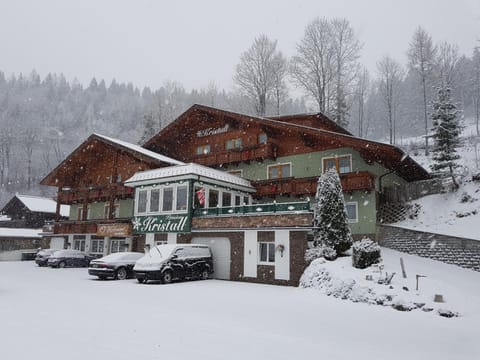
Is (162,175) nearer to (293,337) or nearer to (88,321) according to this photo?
(88,321)

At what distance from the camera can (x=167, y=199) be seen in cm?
2395

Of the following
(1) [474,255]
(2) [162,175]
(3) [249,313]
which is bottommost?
(3) [249,313]

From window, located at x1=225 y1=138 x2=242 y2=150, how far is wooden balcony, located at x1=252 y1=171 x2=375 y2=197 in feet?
12.1

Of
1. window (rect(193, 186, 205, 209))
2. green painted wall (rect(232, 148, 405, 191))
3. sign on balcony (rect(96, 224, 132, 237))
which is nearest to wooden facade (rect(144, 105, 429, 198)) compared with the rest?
green painted wall (rect(232, 148, 405, 191))

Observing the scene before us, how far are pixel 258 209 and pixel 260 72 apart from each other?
26.2 m

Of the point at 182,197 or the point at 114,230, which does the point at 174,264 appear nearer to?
the point at 182,197

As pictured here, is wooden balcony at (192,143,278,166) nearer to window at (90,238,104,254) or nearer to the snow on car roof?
the snow on car roof

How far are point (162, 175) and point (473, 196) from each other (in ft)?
62.3

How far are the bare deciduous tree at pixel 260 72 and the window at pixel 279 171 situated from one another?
16683 mm

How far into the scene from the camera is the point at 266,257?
19625 millimetres

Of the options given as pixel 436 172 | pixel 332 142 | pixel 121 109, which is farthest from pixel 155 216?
pixel 121 109

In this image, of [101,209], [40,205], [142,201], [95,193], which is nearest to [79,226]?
[95,193]

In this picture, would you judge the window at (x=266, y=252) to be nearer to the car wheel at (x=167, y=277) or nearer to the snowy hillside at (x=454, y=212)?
the car wheel at (x=167, y=277)

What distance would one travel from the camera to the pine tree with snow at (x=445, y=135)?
23609mm
